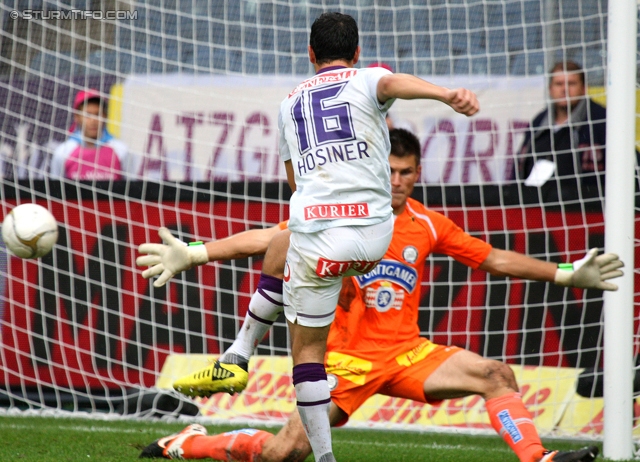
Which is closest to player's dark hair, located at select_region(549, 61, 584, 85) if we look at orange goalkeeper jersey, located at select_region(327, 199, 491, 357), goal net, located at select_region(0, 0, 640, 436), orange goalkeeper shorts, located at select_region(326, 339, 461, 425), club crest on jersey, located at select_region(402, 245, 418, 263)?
goal net, located at select_region(0, 0, 640, 436)

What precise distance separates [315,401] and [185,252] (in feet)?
2.84

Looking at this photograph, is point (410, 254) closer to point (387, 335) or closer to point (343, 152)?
point (387, 335)

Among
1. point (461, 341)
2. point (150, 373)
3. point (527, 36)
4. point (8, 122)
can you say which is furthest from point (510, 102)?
point (8, 122)

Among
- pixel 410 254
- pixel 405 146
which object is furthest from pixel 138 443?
pixel 405 146

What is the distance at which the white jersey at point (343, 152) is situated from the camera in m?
3.19

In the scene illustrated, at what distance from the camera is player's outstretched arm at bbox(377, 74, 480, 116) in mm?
2867

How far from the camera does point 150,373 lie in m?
5.91

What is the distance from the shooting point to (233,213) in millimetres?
5922

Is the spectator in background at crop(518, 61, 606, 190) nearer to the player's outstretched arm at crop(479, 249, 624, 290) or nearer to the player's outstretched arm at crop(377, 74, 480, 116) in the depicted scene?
the player's outstretched arm at crop(479, 249, 624, 290)

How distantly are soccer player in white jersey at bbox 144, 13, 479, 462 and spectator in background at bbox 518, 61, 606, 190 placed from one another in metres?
2.69

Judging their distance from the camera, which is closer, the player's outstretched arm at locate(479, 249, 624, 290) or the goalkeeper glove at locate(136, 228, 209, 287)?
the goalkeeper glove at locate(136, 228, 209, 287)

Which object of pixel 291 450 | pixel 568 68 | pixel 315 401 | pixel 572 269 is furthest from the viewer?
pixel 568 68

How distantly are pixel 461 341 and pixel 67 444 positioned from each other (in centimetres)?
255

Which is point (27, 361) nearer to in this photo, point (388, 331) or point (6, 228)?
point (6, 228)
